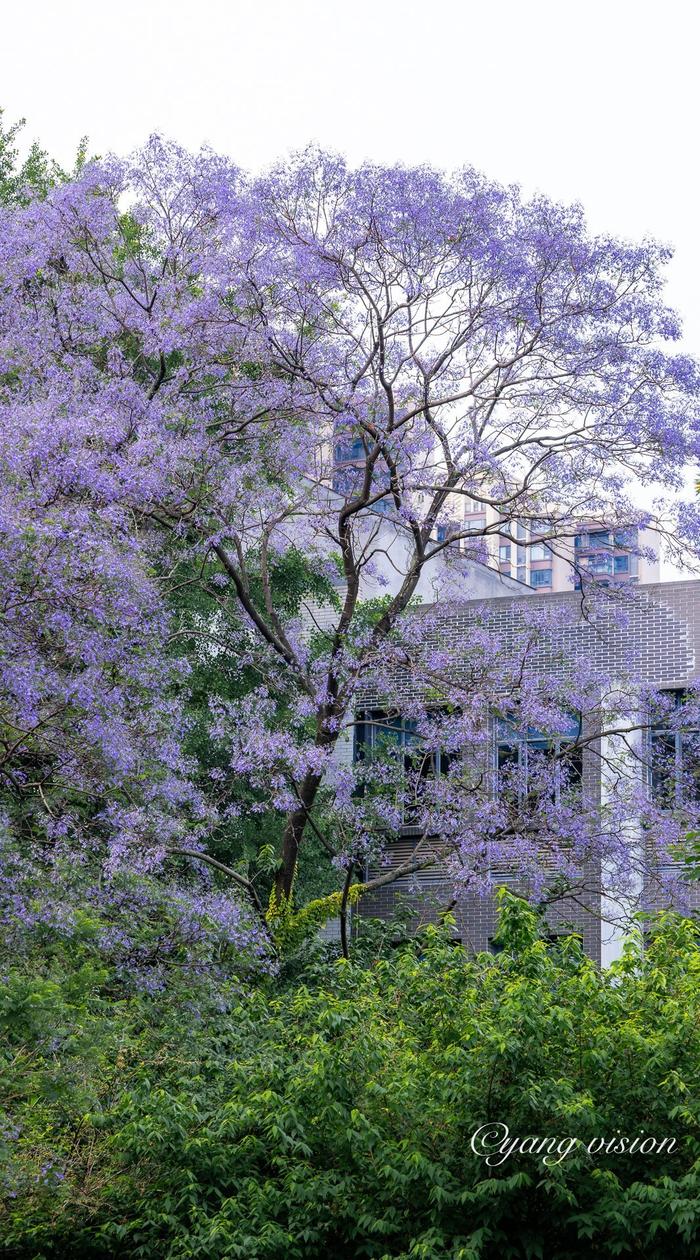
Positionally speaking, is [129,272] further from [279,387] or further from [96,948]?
[96,948]

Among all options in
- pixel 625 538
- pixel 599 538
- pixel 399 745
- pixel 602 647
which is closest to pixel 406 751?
pixel 399 745

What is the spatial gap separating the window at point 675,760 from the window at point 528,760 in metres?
0.87

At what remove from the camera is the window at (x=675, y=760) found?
16609mm

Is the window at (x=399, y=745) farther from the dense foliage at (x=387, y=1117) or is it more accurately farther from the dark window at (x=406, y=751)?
the dense foliage at (x=387, y=1117)

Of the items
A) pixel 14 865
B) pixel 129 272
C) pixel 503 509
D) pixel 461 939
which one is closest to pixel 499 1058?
pixel 14 865

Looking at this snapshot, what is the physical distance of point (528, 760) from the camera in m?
17.1

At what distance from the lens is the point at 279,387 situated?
53.4ft

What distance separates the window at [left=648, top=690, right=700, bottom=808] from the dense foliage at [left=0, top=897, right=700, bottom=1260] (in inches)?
242

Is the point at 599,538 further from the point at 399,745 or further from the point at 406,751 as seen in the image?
the point at 399,745

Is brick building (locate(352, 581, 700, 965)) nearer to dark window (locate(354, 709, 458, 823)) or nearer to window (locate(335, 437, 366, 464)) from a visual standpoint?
dark window (locate(354, 709, 458, 823))

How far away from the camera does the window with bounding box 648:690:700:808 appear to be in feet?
54.5

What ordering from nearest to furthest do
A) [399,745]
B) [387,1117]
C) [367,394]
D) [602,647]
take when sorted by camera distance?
1. [387,1117]
2. [367,394]
3. [399,745]
4. [602,647]

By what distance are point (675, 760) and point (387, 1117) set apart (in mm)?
8518

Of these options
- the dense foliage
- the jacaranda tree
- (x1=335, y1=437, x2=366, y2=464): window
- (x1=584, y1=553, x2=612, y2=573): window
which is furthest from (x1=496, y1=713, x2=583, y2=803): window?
the dense foliage
